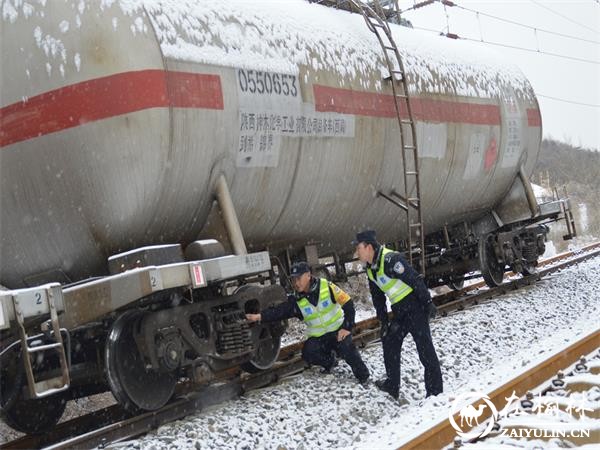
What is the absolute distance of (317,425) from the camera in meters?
5.46

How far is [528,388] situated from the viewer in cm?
531

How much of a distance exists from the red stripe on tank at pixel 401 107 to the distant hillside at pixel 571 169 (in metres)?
24.0

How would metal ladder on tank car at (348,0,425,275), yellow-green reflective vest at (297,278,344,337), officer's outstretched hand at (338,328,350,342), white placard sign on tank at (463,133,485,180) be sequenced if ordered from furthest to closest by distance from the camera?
white placard sign on tank at (463,133,485,180), metal ladder on tank car at (348,0,425,275), yellow-green reflective vest at (297,278,344,337), officer's outstretched hand at (338,328,350,342)

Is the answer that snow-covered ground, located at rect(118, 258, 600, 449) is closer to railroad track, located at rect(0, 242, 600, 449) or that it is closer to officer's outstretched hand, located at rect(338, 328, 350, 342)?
railroad track, located at rect(0, 242, 600, 449)

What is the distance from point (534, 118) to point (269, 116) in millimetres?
6464

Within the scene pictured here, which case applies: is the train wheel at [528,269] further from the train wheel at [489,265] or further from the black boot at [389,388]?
the black boot at [389,388]

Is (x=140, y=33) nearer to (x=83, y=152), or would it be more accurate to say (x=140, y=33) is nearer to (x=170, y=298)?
(x=83, y=152)

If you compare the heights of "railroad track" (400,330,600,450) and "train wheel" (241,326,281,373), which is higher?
"train wheel" (241,326,281,373)

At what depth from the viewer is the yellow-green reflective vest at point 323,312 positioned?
6.81 m

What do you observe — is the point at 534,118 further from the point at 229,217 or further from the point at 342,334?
the point at 229,217

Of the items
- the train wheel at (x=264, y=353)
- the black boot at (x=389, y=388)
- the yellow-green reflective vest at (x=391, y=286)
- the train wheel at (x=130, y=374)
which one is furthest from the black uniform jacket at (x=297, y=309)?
the train wheel at (x=130, y=374)

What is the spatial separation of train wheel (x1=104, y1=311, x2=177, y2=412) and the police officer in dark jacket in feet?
6.20

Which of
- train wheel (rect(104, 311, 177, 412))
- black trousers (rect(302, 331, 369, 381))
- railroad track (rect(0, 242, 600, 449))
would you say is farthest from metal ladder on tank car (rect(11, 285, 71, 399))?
black trousers (rect(302, 331, 369, 381))

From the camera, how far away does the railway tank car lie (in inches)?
218
